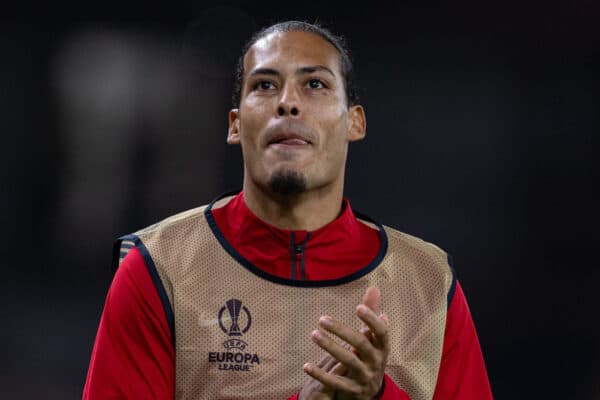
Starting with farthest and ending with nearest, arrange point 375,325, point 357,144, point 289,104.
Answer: point 357,144 < point 289,104 < point 375,325

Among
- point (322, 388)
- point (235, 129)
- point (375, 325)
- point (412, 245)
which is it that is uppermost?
point (235, 129)

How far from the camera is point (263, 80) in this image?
4.91 feet

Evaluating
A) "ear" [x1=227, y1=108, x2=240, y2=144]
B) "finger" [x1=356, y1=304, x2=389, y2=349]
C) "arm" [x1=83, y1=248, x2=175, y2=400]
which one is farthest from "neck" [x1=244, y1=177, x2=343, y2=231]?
"finger" [x1=356, y1=304, x2=389, y2=349]

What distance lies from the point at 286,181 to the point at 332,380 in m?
0.39

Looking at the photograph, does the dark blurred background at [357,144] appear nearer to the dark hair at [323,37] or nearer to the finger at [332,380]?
the dark hair at [323,37]

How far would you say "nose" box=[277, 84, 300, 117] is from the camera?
4.71ft

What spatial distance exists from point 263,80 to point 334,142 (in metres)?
0.17

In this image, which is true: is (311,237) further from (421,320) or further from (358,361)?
(358,361)

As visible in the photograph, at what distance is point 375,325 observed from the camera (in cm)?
112

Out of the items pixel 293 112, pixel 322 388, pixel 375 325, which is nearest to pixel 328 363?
pixel 322 388

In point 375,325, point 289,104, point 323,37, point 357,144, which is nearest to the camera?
point 375,325

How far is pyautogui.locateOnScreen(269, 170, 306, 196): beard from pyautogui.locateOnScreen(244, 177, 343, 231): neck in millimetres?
43

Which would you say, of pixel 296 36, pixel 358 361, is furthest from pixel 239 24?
pixel 358 361

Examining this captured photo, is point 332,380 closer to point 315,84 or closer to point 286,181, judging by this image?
point 286,181
